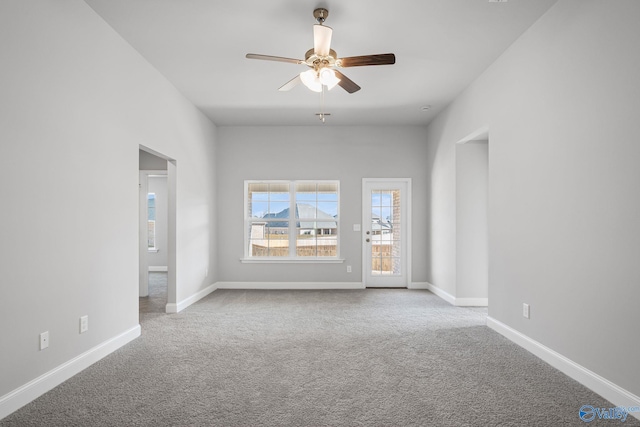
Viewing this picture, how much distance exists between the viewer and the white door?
635 centimetres

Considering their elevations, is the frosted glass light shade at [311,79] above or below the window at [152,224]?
above

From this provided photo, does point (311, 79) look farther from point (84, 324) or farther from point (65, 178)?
point (84, 324)

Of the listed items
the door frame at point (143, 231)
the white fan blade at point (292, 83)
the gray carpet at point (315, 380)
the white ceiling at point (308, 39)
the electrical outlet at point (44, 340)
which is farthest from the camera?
the door frame at point (143, 231)

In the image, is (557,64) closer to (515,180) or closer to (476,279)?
(515,180)

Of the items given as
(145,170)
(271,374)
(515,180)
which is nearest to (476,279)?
(515,180)

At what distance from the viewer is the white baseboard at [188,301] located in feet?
15.1

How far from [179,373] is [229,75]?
3157 mm

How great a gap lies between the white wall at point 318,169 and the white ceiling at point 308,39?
131cm

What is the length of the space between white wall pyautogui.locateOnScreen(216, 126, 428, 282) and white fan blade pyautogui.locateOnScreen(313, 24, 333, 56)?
347 centimetres

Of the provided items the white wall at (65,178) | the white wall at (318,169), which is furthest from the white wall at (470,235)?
the white wall at (65,178)

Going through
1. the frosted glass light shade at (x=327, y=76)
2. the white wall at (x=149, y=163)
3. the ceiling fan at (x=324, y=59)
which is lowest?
the white wall at (x=149, y=163)

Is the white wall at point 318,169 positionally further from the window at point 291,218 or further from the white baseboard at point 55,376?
the white baseboard at point 55,376

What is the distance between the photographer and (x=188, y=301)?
16.3ft

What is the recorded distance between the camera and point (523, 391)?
2.44 m
